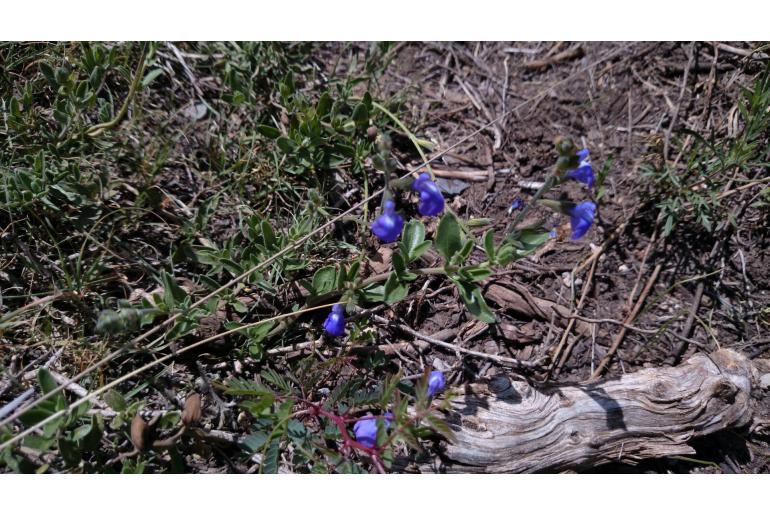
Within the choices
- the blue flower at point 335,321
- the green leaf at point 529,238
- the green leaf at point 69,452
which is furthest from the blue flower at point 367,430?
the green leaf at point 69,452

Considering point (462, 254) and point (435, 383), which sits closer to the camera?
point (462, 254)

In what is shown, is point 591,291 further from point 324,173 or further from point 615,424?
point 324,173

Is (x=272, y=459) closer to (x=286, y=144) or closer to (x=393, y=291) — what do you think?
(x=393, y=291)

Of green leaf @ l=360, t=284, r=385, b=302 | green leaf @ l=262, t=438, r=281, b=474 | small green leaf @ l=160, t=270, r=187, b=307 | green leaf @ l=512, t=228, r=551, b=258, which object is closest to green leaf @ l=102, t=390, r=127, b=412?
small green leaf @ l=160, t=270, r=187, b=307

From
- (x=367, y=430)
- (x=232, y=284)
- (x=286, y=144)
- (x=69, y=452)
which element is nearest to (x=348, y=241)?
(x=286, y=144)

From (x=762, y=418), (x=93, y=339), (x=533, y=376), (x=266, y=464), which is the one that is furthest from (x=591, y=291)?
(x=93, y=339)

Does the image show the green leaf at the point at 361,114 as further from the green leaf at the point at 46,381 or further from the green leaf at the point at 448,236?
the green leaf at the point at 46,381
